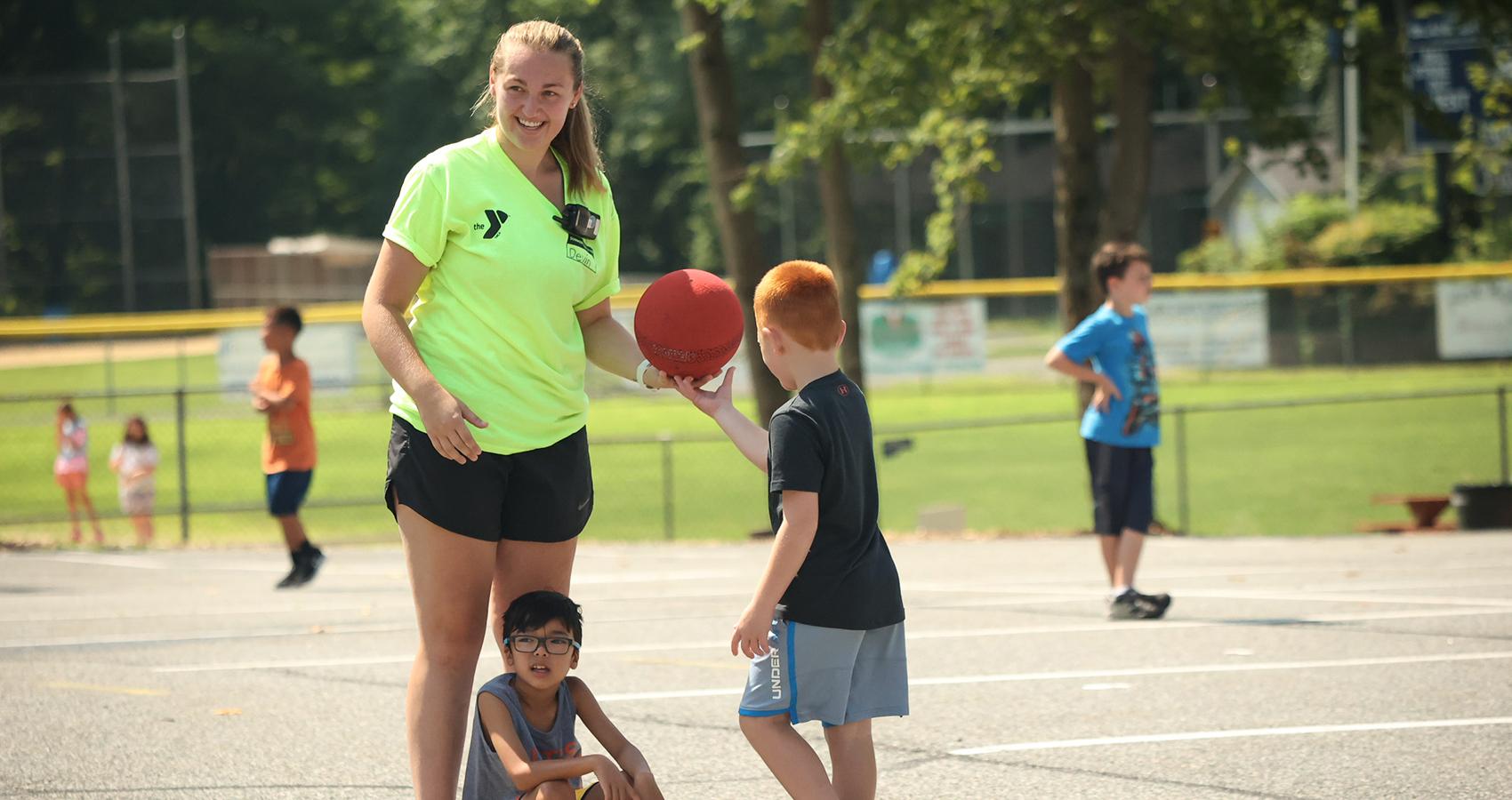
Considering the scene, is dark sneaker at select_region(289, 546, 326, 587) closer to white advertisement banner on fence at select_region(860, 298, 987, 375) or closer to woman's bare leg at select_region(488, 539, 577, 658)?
woman's bare leg at select_region(488, 539, 577, 658)

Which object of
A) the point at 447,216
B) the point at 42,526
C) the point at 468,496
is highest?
the point at 447,216

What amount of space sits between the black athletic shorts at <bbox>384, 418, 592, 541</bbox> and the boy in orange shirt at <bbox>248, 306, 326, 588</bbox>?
25.3 ft

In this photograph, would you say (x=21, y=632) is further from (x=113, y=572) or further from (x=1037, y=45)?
(x=1037, y=45)

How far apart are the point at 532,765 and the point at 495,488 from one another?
0.70m

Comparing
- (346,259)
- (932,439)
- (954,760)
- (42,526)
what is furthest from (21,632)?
(346,259)

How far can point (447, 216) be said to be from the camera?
4.04 m

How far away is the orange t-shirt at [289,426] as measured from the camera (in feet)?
38.3

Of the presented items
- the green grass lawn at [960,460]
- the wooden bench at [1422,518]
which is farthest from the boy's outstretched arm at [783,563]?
the green grass lawn at [960,460]

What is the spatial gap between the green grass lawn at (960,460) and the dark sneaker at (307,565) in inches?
228

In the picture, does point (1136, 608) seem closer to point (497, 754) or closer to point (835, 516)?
point (835, 516)

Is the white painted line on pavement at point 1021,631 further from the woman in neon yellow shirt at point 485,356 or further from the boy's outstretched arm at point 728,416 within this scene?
the boy's outstretched arm at point 728,416

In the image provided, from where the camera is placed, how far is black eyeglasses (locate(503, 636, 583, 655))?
166 inches

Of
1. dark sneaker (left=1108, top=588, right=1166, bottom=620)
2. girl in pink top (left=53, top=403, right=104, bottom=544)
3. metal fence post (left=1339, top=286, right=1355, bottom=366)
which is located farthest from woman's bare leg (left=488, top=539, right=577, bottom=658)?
metal fence post (left=1339, top=286, right=1355, bottom=366)

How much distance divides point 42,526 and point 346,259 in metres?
33.6
